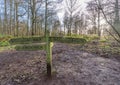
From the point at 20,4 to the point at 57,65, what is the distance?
A: 16449 millimetres

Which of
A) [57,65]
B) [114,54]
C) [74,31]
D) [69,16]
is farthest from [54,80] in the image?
[74,31]

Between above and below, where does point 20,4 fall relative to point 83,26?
above

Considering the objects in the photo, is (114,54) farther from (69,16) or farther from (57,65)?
(69,16)

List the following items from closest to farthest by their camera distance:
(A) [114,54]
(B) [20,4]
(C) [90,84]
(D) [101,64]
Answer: (C) [90,84] → (D) [101,64] → (A) [114,54] → (B) [20,4]

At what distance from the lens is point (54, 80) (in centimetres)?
456

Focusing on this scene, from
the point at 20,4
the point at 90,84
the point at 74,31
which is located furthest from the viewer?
the point at 74,31

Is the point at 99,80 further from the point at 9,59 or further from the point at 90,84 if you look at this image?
the point at 9,59

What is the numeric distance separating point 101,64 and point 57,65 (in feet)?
5.76

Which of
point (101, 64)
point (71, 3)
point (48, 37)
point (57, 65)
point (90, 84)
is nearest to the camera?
point (90, 84)

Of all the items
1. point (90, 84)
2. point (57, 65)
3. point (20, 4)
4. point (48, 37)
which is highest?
point (20, 4)

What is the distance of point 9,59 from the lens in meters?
6.83

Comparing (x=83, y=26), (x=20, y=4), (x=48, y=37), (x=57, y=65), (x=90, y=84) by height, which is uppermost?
(x=20, y=4)

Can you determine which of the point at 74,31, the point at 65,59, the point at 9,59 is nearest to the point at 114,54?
the point at 65,59

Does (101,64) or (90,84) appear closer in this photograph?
(90,84)
